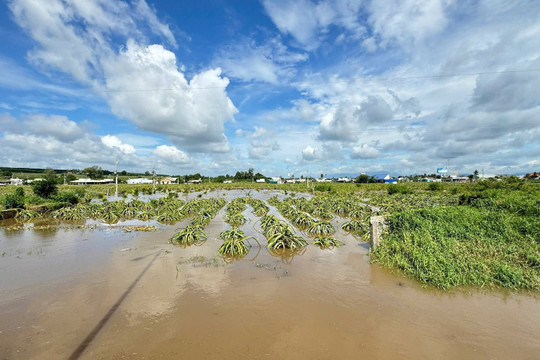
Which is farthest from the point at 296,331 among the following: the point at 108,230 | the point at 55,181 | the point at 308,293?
the point at 55,181

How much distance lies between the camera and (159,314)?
578cm

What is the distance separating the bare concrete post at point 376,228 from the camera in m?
10.3

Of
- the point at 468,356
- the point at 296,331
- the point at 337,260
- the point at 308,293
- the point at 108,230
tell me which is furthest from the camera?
the point at 108,230

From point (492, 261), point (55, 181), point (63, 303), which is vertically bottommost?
point (63, 303)

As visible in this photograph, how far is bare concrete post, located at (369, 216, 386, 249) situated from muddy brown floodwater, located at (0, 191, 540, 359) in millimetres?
1264

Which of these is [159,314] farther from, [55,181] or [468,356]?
[55,181]

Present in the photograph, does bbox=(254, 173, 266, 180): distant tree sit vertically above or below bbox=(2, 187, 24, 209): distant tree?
above

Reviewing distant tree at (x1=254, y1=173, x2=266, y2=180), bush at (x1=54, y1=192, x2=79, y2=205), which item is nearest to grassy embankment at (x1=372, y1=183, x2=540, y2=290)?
bush at (x1=54, y1=192, x2=79, y2=205)

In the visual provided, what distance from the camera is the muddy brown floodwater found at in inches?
181

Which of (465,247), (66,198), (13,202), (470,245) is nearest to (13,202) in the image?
(13,202)

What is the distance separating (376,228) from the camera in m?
10.4

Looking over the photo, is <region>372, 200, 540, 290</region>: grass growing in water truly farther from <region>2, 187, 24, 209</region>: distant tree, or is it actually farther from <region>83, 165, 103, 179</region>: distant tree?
<region>83, 165, 103, 179</region>: distant tree

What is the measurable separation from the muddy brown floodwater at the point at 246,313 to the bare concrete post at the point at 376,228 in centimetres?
126

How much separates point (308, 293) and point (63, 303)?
6.33 meters
